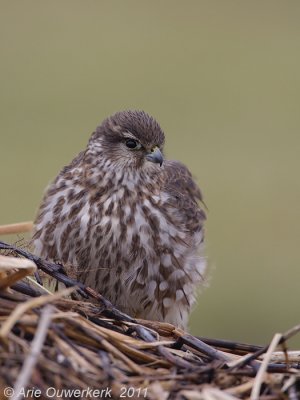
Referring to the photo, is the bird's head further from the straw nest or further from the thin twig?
the thin twig

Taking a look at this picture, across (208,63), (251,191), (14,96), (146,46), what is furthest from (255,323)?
(146,46)

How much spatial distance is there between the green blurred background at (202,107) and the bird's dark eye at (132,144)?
276 centimetres

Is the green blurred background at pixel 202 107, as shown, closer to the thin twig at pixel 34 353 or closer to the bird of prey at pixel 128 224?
the bird of prey at pixel 128 224

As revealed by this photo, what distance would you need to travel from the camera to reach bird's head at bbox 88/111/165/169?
6.14m

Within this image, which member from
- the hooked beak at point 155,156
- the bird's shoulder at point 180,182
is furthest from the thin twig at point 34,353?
the bird's shoulder at point 180,182

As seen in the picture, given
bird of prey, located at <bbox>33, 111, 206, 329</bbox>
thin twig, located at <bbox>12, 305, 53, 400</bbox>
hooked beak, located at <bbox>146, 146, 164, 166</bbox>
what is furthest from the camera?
hooked beak, located at <bbox>146, 146, 164, 166</bbox>

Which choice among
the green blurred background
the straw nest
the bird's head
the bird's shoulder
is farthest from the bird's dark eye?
the green blurred background

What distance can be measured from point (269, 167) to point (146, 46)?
20.4 ft

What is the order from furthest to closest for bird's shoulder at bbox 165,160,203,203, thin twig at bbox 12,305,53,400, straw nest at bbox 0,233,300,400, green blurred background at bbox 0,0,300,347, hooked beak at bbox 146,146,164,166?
1. green blurred background at bbox 0,0,300,347
2. bird's shoulder at bbox 165,160,203,203
3. hooked beak at bbox 146,146,164,166
4. straw nest at bbox 0,233,300,400
5. thin twig at bbox 12,305,53,400

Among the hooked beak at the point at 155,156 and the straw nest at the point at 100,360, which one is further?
the hooked beak at the point at 155,156

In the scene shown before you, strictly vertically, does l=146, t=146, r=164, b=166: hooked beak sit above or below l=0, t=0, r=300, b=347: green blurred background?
below

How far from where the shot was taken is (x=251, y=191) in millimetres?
14109

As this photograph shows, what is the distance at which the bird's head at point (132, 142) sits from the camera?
6145 mm

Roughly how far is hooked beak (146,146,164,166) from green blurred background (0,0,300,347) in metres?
2.74
